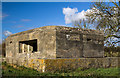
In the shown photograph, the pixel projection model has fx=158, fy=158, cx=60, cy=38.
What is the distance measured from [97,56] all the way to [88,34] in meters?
1.43

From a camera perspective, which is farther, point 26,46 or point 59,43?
point 26,46

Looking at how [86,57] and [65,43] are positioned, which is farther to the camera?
[86,57]

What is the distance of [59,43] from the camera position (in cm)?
752

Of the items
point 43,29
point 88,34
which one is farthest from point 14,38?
point 88,34

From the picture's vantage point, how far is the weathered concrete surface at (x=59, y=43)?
7.53 m

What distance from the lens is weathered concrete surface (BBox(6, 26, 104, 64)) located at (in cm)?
753

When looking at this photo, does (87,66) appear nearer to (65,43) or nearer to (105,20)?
(65,43)

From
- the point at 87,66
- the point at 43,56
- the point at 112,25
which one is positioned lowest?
the point at 87,66

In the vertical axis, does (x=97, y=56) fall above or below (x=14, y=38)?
below

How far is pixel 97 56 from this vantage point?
9164 millimetres

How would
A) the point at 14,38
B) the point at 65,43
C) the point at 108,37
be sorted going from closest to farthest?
the point at 65,43, the point at 14,38, the point at 108,37

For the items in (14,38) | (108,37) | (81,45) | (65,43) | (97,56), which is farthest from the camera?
(108,37)

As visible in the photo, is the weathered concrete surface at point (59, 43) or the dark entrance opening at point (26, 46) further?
the dark entrance opening at point (26, 46)

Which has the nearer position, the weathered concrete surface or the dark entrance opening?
the weathered concrete surface
